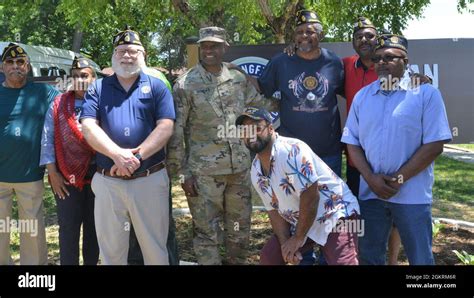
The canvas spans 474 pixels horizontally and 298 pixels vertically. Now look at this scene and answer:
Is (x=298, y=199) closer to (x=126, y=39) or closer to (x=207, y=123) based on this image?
(x=207, y=123)

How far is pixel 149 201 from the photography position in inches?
159

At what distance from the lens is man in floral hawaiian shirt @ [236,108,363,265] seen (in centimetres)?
343

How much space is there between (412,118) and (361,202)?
30.0 inches

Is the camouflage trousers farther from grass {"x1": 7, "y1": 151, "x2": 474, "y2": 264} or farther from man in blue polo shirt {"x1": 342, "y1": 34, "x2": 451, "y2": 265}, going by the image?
man in blue polo shirt {"x1": 342, "y1": 34, "x2": 451, "y2": 265}

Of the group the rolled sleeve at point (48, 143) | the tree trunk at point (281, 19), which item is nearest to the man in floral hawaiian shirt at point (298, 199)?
the rolled sleeve at point (48, 143)

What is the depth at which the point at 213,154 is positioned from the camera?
179 inches

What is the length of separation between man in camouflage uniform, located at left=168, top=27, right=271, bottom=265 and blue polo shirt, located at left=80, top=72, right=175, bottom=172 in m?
0.41

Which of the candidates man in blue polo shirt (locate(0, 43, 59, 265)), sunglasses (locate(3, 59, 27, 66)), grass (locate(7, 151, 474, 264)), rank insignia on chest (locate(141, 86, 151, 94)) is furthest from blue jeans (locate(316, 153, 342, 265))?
sunglasses (locate(3, 59, 27, 66))

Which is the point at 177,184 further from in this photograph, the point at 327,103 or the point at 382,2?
the point at 327,103

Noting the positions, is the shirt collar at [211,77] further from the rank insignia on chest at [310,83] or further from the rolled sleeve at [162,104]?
the rank insignia on chest at [310,83]

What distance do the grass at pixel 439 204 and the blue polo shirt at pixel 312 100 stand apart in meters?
1.88

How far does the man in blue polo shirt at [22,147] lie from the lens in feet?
14.5

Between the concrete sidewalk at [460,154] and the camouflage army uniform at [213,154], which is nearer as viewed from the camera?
the camouflage army uniform at [213,154]

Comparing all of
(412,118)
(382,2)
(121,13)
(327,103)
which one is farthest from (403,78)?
(121,13)
